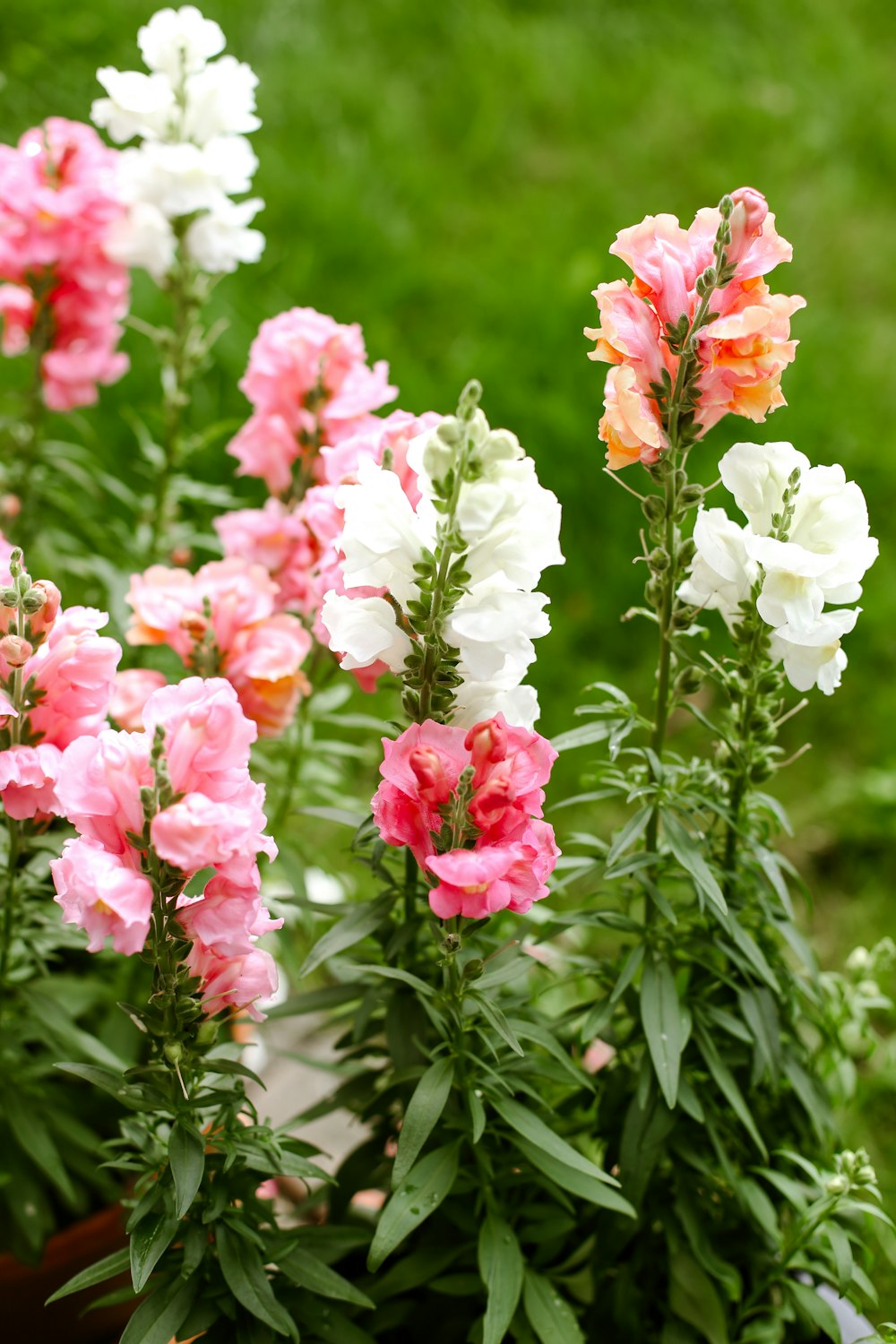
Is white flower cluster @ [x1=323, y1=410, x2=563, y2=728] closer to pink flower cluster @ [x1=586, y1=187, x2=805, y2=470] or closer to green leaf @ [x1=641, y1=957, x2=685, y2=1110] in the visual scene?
pink flower cluster @ [x1=586, y1=187, x2=805, y2=470]

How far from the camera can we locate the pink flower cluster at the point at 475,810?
1368 millimetres

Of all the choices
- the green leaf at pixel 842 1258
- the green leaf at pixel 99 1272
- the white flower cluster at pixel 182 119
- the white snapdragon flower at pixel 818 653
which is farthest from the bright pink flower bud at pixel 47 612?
the green leaf at pixel 842 1258

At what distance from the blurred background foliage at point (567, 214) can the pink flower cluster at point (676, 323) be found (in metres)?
1.52

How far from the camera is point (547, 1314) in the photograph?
1676 mm

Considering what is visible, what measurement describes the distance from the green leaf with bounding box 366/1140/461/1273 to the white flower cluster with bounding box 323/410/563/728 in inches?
21.8

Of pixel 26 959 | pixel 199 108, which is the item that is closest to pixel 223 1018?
pixel 26 959

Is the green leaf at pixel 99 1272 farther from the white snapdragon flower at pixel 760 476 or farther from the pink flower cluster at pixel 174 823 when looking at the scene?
the white snapdragon flower at pixel 760 476

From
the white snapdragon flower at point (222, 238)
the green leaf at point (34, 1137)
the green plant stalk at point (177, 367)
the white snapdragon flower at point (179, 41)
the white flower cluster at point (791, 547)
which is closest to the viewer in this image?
the white flower cluster at point (791, 547)

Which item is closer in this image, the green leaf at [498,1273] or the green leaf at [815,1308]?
the green leaf at [498,1273]

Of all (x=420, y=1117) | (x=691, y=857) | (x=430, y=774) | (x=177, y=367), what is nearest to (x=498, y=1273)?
(x=420, y=1117)

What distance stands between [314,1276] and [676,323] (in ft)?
3.63

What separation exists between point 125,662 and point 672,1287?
1.31m

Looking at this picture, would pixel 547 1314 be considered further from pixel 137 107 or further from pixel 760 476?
pixel 137 107

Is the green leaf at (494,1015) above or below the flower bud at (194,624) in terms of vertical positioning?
below
